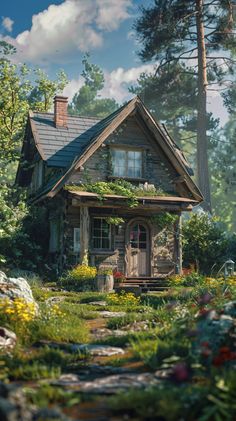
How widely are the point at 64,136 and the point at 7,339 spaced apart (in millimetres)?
16899

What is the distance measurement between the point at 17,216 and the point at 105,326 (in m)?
12.1

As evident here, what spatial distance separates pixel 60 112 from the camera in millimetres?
24750

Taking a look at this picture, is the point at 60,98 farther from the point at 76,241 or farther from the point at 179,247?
the point at 179,247

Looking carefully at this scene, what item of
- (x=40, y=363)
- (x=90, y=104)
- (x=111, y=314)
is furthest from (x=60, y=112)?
(x=90, y=104)

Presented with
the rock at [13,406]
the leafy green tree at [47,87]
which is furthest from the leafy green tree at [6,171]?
the rock at [13,406]

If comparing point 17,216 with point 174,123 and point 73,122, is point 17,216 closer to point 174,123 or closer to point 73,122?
point 73,122

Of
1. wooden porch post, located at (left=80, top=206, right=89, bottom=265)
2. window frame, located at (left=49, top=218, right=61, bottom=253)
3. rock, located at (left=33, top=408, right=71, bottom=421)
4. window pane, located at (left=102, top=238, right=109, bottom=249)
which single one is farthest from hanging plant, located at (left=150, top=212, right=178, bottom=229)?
rock, located at (left=33, top=408, right=71, bottom=421)

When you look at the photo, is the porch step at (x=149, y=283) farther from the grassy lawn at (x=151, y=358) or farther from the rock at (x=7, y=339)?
the rock at (x=7, y=339)

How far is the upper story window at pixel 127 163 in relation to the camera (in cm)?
2206

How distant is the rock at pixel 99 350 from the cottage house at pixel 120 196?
456 inches

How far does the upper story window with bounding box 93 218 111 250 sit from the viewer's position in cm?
2123

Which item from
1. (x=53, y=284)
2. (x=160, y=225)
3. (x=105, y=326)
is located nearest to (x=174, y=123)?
(x=160, y=225)

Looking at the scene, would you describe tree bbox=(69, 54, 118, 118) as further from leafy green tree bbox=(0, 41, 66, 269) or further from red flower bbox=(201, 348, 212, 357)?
red flower bbox=(201, 348, 212, 357)

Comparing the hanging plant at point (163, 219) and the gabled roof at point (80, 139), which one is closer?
the gabled roof at point (80, 139)
